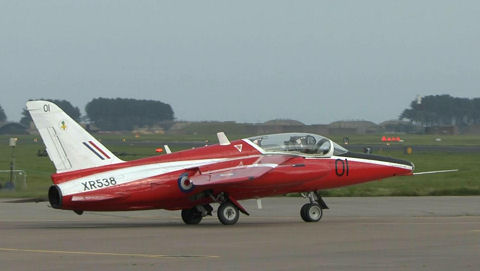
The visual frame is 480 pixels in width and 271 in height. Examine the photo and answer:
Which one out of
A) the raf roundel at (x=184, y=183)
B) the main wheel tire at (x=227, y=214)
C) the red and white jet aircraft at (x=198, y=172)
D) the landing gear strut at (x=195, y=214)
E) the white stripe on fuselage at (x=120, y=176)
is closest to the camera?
the white stripe on fuselage at (x=120, y=176)

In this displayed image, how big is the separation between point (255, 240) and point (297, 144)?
17.0 feet

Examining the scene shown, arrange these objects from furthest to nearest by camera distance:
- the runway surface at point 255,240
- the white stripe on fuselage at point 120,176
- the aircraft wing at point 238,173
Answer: the aircraft wing at point 238,173 < the white stripe on fuselage at point 120,176 < the runway surface at point 255,240

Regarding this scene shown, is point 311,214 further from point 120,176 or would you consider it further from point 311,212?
point 120,176

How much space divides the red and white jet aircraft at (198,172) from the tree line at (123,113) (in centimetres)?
9339

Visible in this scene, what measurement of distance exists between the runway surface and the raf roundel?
0.93 meters

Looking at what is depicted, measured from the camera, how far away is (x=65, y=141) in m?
20.5

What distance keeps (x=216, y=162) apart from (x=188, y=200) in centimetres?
113

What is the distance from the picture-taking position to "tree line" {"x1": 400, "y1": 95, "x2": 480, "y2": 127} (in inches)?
5560

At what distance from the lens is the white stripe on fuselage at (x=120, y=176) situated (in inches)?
781

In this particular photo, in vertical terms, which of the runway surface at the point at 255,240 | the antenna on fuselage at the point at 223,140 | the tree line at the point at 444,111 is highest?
the tree line at the point at 444,111

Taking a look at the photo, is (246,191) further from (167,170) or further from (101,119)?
(101,119)

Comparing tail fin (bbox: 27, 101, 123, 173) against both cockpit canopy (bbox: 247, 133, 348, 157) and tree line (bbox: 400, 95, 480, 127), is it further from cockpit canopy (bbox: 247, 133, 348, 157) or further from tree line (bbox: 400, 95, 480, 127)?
tree line (bbox: 400, 95, 480, 127)

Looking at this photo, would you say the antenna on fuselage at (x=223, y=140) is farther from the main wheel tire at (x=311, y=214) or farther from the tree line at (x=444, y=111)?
the tree line at (x=444, y=111)

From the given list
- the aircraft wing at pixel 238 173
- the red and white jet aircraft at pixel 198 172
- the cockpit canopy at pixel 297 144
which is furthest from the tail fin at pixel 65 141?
the cockpit canopy at pixel 297 144
